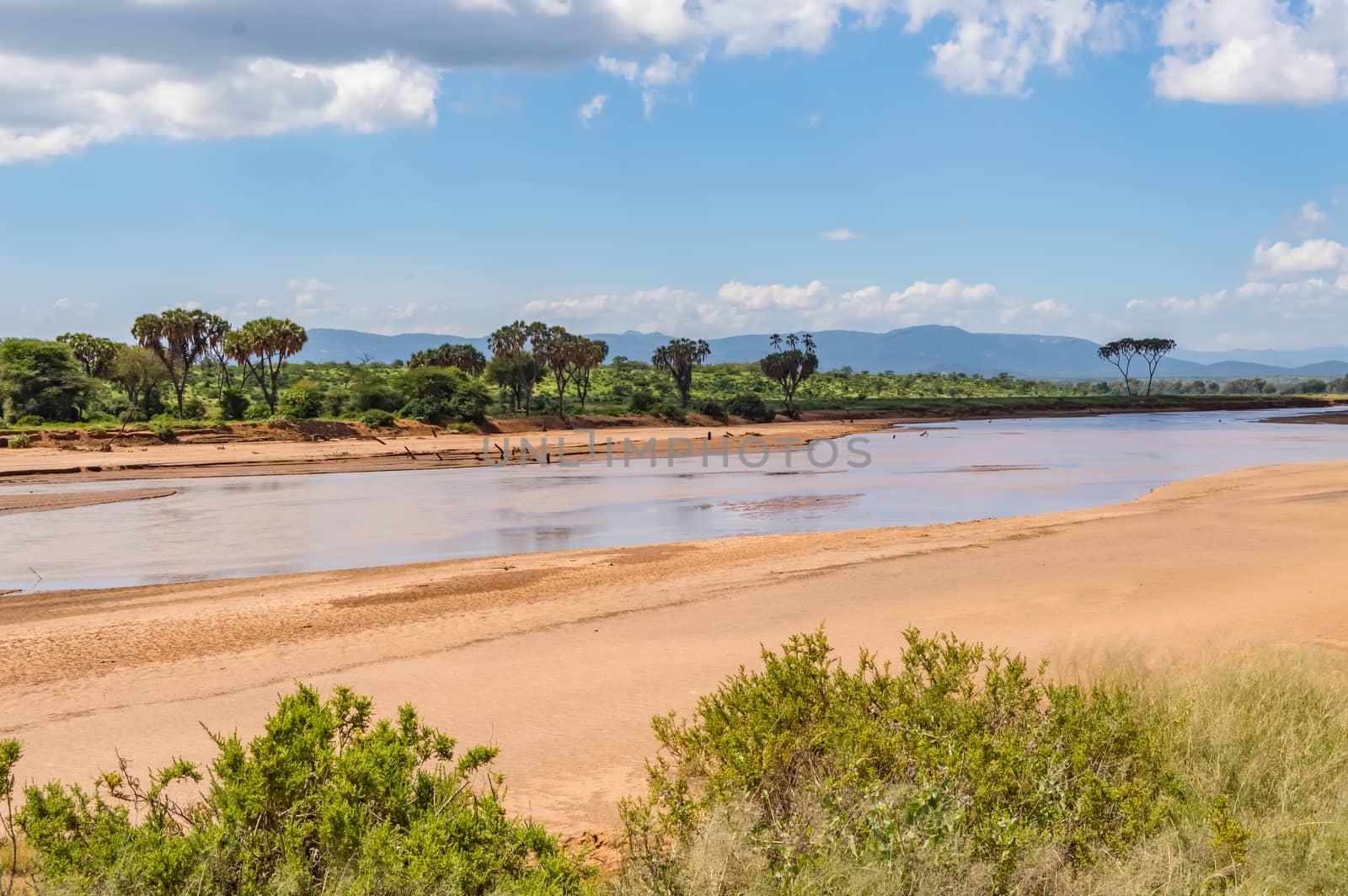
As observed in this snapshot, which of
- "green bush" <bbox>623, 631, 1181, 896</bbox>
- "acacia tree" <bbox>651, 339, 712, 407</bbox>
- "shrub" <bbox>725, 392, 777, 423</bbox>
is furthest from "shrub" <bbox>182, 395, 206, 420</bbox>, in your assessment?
"green bush" <bbox>623, 631, 1181, 896</bbox>

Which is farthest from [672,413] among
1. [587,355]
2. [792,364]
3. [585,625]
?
[585,625]

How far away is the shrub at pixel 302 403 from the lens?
2239 inches

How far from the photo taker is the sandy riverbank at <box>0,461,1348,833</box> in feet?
27.6

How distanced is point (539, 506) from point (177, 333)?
151 ft

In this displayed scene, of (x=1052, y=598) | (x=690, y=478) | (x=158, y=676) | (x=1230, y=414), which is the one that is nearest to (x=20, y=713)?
(x=158, y=676)

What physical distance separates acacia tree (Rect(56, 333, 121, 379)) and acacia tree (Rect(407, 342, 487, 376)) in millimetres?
20696

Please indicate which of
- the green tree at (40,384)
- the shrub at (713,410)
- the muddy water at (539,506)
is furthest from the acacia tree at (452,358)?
the muddy water at (539,506)

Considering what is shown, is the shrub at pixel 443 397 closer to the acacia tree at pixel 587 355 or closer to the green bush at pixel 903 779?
the acacia tree at pixel 587 355

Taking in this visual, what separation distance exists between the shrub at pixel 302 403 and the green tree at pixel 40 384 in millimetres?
10403

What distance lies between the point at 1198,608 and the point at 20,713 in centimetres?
1282

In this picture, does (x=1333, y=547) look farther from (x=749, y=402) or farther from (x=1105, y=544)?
(x=749, y=402)

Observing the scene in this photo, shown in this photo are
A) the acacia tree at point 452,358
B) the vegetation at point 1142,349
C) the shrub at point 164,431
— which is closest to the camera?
the shrub at point 164,431

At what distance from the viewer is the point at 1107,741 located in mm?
5395

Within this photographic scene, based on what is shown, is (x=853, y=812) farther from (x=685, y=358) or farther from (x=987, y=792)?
(x=685, y=358)
